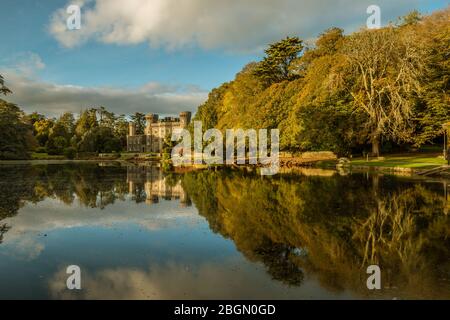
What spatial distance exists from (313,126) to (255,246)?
27.1 m

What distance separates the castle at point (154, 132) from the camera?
96.6 meters

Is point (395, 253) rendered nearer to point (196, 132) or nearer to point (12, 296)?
point (12, 296)

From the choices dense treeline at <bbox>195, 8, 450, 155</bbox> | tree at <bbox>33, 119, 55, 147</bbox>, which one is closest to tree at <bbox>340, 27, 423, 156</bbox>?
dense treeline at <bbox>195, 8, 450, 155</bbox>

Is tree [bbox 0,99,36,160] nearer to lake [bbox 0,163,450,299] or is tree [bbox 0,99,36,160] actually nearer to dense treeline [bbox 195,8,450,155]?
dense treeline [bbox 195,8,450,155]

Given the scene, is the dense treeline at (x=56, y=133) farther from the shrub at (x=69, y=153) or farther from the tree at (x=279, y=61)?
the tree at (x=279, y=61)

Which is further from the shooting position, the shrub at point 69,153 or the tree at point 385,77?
the shrub at point 69,153

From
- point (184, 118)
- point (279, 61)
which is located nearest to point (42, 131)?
point (184, 118)

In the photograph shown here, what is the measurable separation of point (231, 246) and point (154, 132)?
9564 cm

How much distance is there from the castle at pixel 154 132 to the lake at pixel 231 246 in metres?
83.9

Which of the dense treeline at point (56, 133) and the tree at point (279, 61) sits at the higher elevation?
the tree at point (279, 61)

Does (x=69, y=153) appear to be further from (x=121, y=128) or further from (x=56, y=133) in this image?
(x=121, y=128)

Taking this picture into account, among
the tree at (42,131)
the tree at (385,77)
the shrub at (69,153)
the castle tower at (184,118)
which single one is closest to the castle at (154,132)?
the castle tower at (184,118)

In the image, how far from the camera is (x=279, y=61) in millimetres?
48094
